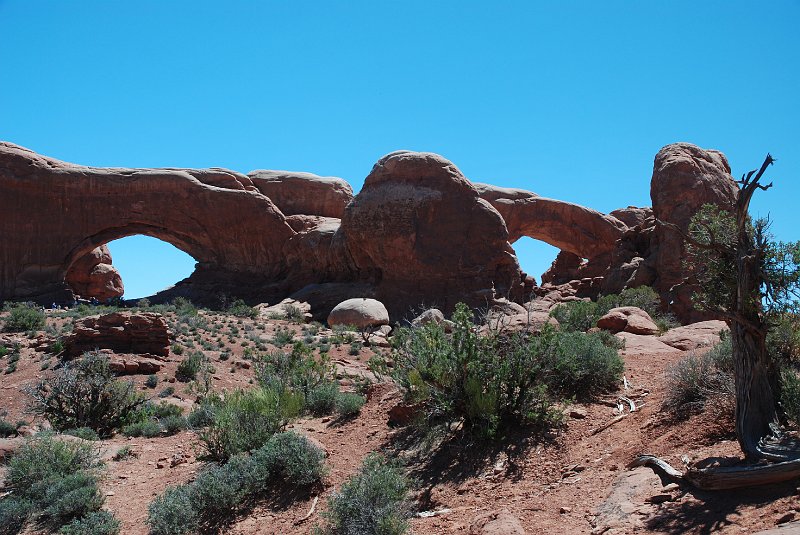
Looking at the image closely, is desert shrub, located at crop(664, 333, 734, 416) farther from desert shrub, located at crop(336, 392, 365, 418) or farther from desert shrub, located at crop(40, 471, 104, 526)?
desert shrub, located at crop(40, 471, 104, 526)

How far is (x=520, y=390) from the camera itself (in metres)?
7.15

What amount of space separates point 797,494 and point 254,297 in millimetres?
26198

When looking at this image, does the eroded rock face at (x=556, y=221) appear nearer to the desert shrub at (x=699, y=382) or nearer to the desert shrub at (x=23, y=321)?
the desert shrub at (x=23, y=321)

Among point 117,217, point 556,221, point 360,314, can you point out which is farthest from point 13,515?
point 556,221

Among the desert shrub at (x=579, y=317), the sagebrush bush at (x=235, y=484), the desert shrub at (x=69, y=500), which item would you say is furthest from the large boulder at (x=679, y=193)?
Answer: the desert shrub at (x=69, y=500)

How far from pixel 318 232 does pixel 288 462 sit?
23.2 m

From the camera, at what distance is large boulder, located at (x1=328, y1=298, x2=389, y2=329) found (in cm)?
2278

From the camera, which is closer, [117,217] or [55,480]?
[55,480]

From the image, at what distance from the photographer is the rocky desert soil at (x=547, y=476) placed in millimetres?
4719

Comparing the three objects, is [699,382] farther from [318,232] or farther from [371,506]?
[318,232]

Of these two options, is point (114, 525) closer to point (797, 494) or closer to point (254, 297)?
point (797, 494)

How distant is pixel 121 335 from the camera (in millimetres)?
16188

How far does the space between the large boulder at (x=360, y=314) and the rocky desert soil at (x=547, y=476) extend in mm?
12560

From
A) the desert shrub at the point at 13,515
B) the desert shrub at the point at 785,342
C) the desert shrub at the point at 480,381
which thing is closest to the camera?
the desert shrub at the point at 785,342
